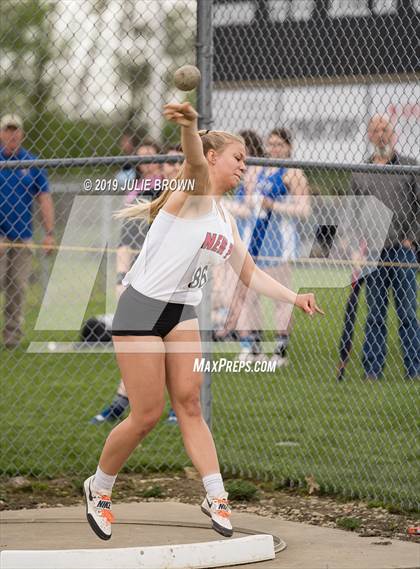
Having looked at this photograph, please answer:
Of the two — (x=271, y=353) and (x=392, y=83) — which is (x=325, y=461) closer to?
(x=271, y=353)

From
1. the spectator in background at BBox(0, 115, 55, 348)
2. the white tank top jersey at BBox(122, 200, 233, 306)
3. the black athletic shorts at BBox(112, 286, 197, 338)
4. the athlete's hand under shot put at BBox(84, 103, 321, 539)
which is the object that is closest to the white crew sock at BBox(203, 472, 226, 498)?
the athlete's hand under shot put at BBox(84, 103, 321, 539)

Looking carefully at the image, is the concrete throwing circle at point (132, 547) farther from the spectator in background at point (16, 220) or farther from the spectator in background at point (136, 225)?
the spectator in background at point (16, 220)

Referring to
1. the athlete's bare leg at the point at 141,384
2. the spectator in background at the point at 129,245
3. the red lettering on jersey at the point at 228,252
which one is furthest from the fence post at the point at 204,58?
the athlete's bare leg at the point at 141,384

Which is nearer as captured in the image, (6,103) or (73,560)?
(73,560)

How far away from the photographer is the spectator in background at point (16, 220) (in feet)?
32.8

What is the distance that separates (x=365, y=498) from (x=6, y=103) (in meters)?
23.5

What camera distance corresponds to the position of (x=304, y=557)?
199 inches

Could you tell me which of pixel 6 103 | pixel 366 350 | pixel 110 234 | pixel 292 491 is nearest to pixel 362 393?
pixel 366 350

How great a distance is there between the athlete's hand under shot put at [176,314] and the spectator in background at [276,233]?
7.17 feet

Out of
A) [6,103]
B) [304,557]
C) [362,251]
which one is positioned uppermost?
[6,103]

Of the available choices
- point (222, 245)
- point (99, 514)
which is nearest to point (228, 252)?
point (222, 245)

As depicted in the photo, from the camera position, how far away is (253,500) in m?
6.39

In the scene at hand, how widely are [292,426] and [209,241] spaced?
352 cm

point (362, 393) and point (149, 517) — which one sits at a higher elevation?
point (362, 393)
